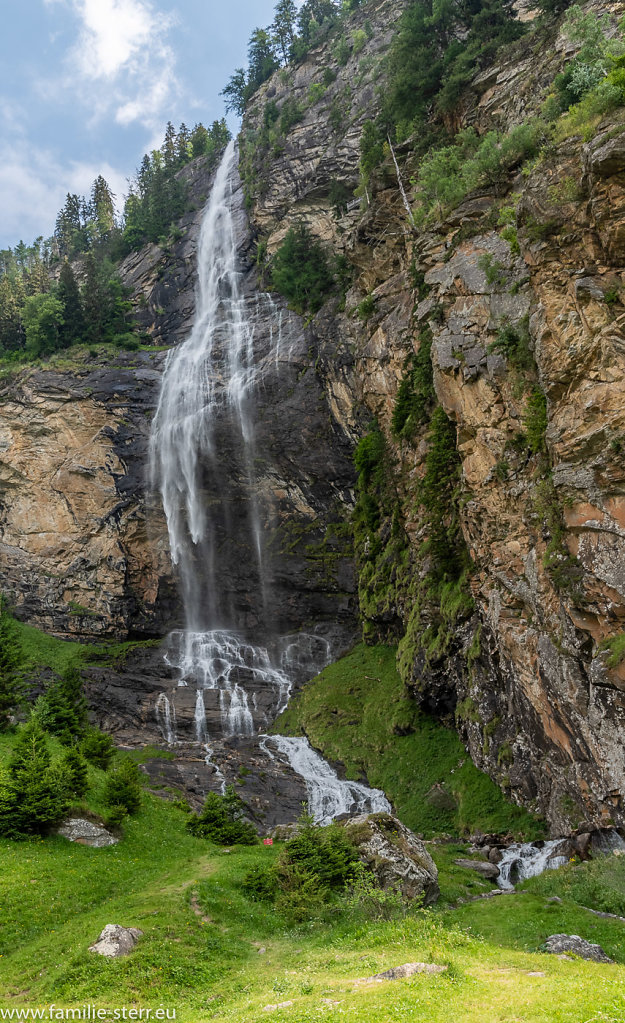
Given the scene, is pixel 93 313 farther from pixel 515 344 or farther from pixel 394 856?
pixel 394 856

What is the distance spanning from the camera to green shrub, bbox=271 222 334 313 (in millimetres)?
45938

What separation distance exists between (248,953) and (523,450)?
16.5 meters

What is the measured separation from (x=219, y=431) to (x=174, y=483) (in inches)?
210

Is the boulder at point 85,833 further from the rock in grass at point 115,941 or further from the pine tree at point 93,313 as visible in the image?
the pine tree at point 93,313

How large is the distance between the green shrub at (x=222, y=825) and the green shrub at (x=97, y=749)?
431 cm

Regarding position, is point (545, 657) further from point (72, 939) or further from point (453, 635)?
point (72, 939)

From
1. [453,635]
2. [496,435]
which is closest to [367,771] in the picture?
[453,635]

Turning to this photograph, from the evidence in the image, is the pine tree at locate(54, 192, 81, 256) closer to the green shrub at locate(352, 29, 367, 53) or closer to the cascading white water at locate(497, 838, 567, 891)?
the green shrub at locate(352, 29, 367, 53)

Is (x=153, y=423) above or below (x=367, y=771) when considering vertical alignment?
above

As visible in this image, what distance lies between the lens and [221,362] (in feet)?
152

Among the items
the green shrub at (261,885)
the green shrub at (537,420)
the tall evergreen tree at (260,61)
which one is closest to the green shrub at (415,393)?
the green shrub at (537,420)

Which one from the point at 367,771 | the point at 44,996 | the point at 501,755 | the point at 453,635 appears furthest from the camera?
the point at 367,771

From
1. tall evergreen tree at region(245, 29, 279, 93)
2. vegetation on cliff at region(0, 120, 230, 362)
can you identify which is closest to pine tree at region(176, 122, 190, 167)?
vegetation on cliff at region(0, 120, 230, 362)

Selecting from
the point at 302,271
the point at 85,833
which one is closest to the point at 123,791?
the point at 85,833
